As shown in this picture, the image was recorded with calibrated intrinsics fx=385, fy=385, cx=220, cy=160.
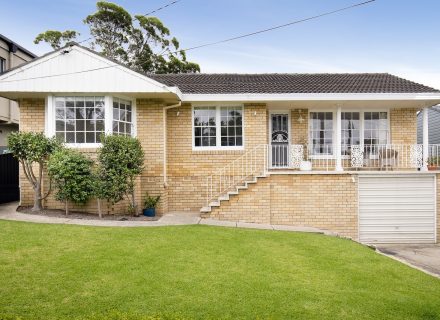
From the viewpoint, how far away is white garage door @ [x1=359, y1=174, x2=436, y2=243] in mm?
11867

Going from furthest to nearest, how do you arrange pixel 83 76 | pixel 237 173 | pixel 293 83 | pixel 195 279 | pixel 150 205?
pixel 293 83
pixel 237 173
pixel 150 205
pixel 83 76
pixel 195 279

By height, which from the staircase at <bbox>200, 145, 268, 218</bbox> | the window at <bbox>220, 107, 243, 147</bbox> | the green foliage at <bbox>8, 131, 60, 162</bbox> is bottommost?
the staircase at <bbox>200, 145, 268, 218</bbox>

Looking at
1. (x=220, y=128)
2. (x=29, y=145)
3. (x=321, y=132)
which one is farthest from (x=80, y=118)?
(x=321, y=132)

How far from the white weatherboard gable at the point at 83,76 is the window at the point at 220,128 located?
2.15 m

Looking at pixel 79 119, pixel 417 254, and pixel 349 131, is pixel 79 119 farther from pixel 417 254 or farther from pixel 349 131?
pixel 417 254

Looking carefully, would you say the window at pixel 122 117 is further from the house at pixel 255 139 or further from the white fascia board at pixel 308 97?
the white fascia board at pixel 308 97

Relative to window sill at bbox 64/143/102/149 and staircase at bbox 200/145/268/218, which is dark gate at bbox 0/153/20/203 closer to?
window sill at bbox 64/143/102/149

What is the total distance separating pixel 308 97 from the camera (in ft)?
41.1

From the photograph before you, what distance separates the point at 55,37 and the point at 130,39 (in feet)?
19.4

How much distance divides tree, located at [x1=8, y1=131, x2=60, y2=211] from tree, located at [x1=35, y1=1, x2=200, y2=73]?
70.0ft

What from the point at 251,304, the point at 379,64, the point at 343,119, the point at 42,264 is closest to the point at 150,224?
the point at 42,264

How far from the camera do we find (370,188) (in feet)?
39.0

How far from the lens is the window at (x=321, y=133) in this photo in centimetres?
1430

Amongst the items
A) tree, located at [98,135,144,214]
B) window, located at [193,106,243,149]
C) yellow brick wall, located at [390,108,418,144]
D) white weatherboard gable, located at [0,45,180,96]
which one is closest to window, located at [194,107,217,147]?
window, located at [193,106,243,149]
